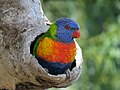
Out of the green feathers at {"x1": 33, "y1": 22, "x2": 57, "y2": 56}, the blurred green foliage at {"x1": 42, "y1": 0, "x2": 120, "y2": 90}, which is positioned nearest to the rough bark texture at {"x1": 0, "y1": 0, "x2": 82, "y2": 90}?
the green feathers at {"x1": 33, "y1": 22, "x2": 57, "y2": 56}

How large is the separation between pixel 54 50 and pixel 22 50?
0.46 ft

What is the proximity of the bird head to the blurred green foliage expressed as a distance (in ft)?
5.74

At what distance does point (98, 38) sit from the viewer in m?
3.93

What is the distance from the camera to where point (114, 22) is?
3873 millimetres

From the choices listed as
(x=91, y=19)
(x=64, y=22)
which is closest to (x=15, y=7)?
(x=64, y=22)

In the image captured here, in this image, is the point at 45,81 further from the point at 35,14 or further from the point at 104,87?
the point at 104,87

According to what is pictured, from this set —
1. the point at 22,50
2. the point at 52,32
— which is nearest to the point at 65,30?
the point at 52,32

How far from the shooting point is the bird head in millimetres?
1860

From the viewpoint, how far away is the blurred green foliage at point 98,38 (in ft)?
12.2

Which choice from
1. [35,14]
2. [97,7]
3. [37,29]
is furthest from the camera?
[97,7]

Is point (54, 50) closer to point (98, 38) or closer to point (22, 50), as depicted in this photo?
point (22, 50)

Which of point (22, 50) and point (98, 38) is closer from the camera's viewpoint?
point (22, 50)

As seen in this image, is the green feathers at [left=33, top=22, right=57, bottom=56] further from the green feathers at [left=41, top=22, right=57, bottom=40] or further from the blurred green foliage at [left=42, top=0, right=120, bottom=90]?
the blurred green foliage at [left=42, top=0, right=120, bottom=90]

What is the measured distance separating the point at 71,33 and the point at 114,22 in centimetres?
205
